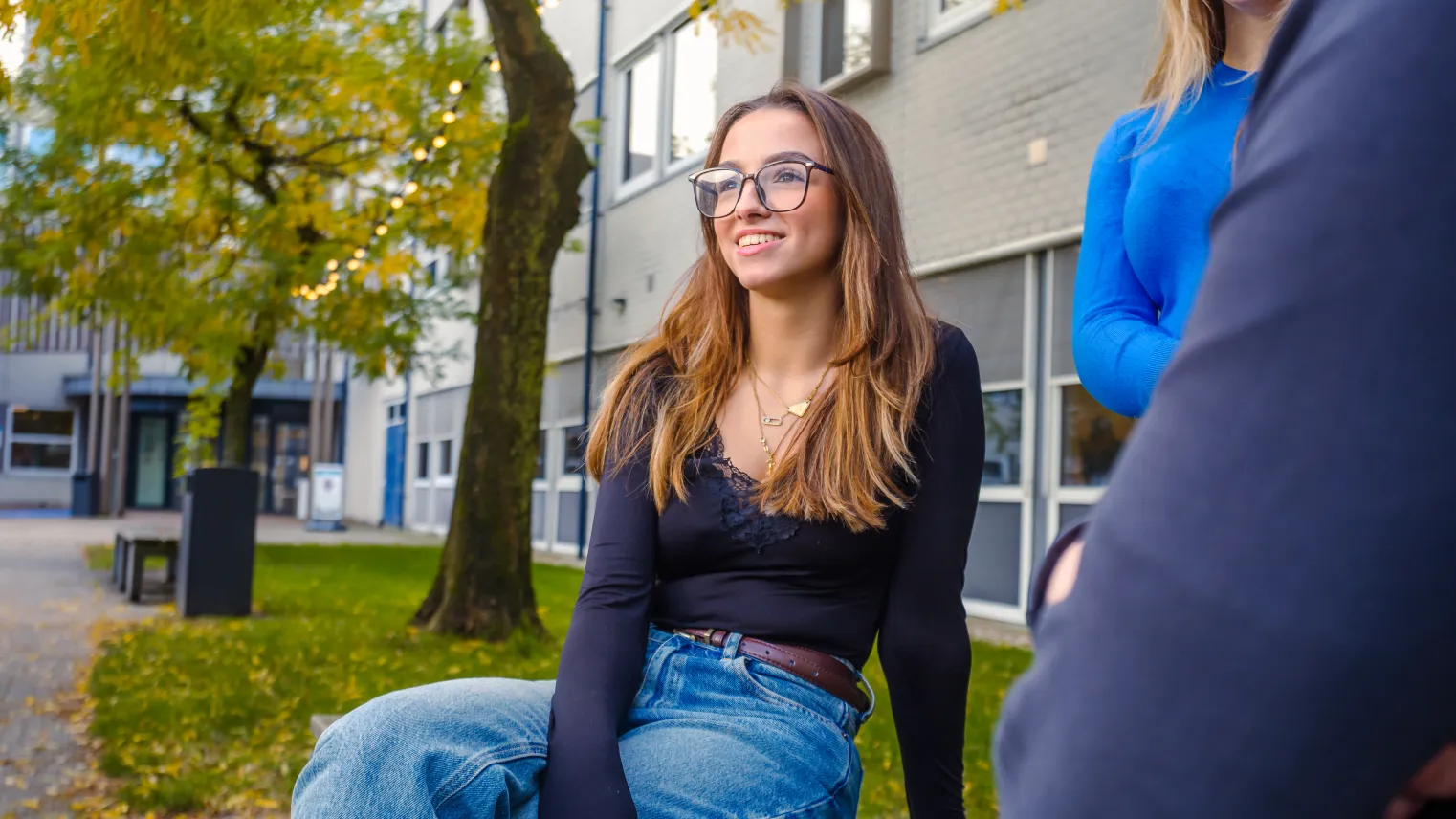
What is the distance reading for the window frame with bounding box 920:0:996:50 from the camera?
1042cm

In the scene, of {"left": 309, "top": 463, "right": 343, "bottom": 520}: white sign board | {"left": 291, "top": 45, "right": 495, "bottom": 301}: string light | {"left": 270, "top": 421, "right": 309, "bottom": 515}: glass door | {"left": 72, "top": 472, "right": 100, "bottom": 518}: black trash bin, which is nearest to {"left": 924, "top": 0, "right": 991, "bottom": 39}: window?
{"left": 291, "top": 45, "right": 495, "bottom": 301}: string light

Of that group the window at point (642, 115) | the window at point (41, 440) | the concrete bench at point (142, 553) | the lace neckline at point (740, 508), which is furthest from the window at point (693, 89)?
the window at point (41, 440)

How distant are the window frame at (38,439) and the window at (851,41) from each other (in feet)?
98.5

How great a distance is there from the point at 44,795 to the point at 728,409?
12.4ft

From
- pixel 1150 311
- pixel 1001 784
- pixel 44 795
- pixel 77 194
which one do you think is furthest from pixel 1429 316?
pixel 77 194

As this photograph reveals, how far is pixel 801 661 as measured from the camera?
1.93 meters

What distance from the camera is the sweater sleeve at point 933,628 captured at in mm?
2029

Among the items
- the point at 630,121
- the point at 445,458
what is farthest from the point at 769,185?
the point at 445,458

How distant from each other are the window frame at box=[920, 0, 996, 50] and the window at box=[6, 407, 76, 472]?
107 feet

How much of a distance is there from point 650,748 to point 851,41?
11.4 m

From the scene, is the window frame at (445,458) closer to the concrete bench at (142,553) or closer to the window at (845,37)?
the concrete bench at (142,553)

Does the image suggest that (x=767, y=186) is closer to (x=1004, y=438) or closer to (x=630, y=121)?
(x=1004, y=438)

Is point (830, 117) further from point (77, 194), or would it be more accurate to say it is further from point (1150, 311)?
point (77, 194)

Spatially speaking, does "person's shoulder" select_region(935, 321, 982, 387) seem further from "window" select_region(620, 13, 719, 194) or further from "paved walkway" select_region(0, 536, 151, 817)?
"window" select_region(620, 13, 719, 194)
